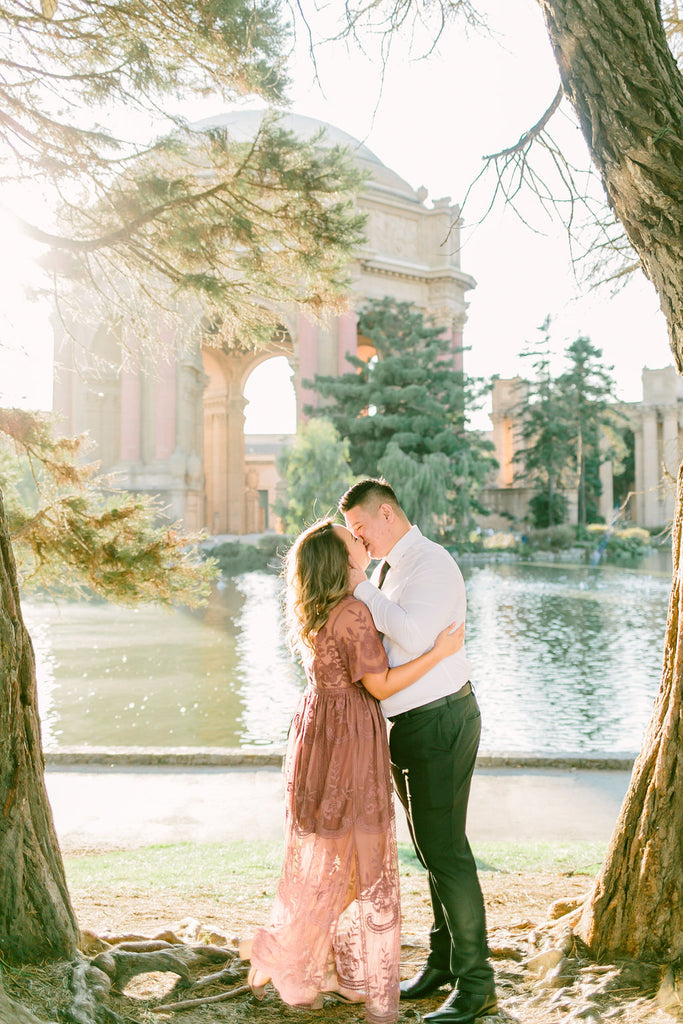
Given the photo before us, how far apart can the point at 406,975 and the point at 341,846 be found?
0.74m

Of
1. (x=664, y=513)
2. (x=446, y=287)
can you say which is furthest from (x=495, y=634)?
(x=664, y=513)

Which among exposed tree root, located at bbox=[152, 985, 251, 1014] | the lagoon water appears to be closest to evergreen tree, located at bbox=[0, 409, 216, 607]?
the lagoon water

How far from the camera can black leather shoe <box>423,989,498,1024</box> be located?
2600 mm

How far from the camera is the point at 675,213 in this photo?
2.56m

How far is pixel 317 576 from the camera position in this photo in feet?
8.61

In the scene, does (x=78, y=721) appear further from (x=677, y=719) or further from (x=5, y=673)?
(x=677, y=719)

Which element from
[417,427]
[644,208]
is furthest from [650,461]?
[644,208]

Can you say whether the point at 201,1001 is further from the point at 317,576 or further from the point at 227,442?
the point at 227,442

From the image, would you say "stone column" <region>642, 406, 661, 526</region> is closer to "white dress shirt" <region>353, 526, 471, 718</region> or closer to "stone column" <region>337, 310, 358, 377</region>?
"stone column" <region>337, 310, 358, 377</region>

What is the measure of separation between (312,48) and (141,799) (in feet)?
16.2

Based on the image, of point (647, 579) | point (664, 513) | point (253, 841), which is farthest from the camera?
point (664, 513)

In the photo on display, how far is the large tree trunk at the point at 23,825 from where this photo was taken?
2488 mm

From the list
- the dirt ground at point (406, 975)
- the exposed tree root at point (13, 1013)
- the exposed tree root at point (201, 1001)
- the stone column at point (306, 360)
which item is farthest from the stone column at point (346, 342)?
the exposed tree root at point (13, 1013)

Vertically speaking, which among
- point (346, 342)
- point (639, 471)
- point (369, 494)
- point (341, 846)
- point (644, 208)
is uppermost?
point (346, 342)
